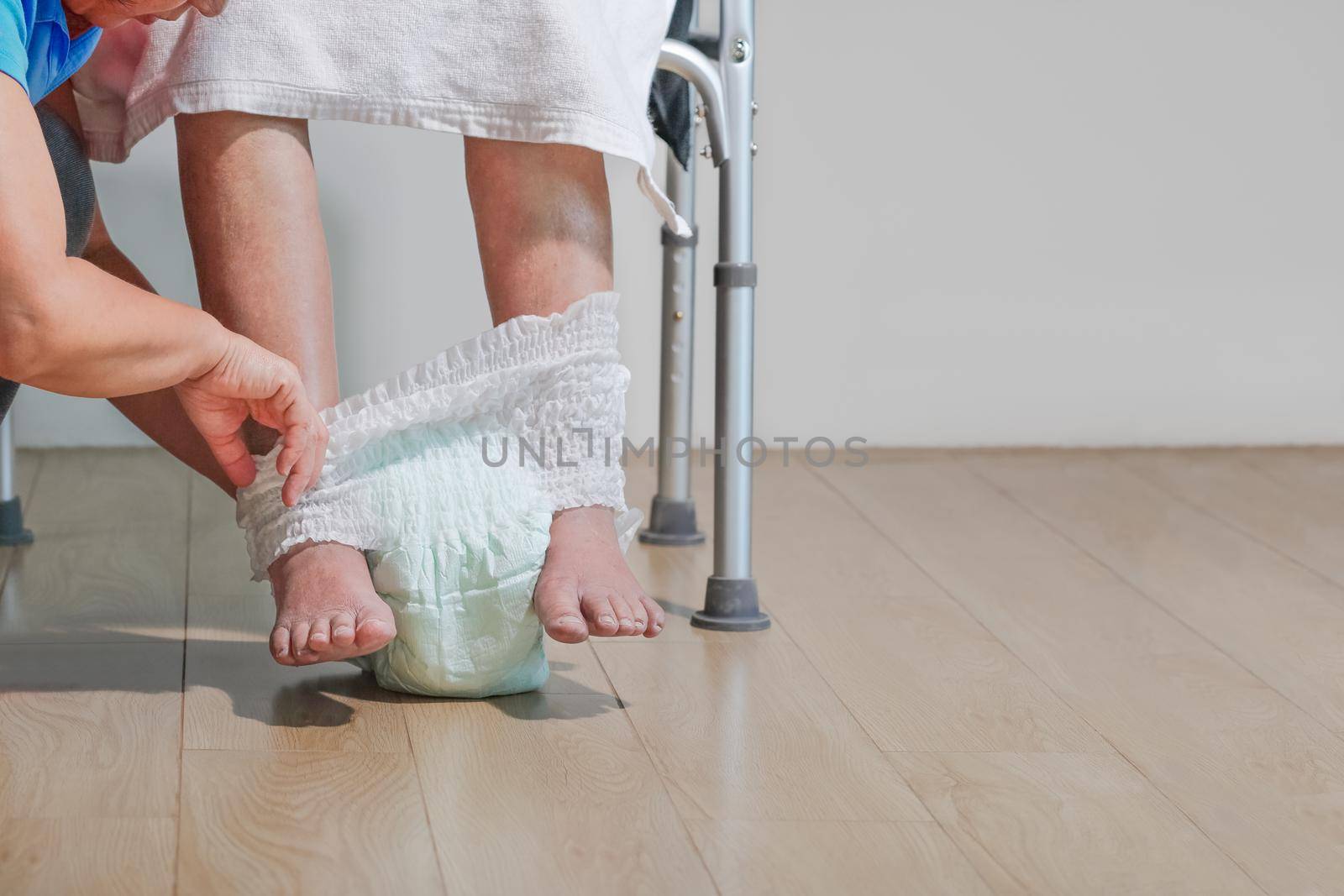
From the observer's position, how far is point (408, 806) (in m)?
0.75

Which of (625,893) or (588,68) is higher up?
(588,68)

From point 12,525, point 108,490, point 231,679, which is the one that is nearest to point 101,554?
point 12,525

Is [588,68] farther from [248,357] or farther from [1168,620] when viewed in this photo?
[1168,620]

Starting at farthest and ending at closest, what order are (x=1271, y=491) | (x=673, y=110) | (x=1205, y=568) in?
(x=1271, y=491)
(x=1205, y=568)
(x=673, y=110)

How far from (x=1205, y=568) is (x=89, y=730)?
94cm

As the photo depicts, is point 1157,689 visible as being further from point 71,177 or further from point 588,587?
point 71,177

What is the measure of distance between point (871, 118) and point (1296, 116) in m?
0.56

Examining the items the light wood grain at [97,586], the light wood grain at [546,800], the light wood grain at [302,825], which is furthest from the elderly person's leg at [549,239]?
the light wood grain at [97,586]

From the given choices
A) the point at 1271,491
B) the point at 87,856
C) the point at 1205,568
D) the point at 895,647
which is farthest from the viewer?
the point at 1271,491

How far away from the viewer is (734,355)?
1121 millimetres

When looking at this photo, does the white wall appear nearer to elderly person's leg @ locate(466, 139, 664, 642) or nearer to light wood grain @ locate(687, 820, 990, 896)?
elderly person's leg @ locate(466, 139, 664, 642)

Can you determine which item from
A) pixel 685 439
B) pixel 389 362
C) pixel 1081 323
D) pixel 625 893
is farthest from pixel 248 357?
pixel 1081 323

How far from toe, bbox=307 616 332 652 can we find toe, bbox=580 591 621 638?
0.15 meters

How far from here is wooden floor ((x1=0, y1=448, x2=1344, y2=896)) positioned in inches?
27.3
